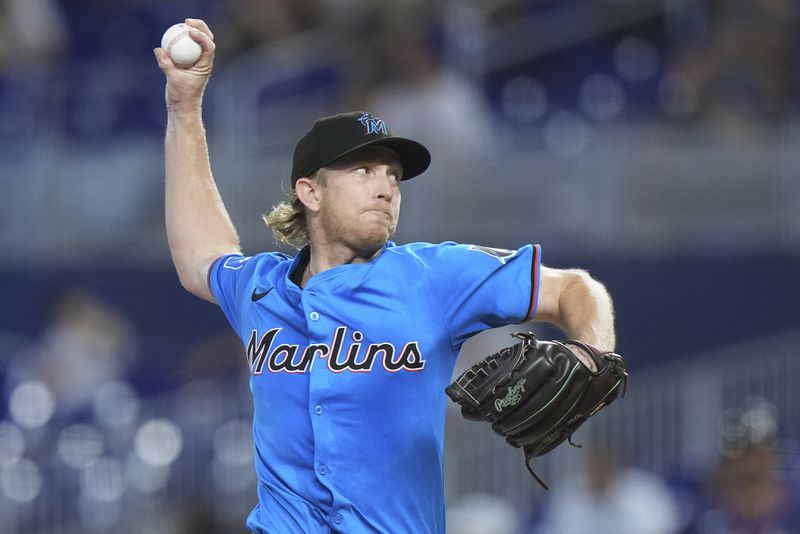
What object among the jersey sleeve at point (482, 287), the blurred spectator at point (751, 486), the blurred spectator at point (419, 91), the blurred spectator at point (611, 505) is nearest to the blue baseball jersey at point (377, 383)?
the jersey sleeve at point (482, 287)

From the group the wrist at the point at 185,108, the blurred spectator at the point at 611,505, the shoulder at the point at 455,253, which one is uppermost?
the wrist at the point at 185,108

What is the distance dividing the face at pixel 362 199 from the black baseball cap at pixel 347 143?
0.05 metres

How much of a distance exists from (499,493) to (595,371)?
5241 millimetres

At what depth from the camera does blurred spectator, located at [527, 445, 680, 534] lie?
7863mm

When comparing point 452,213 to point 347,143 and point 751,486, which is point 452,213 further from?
point 347,143

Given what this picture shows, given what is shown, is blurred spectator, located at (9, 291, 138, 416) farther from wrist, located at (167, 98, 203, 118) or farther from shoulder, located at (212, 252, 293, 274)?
shoulder, located at (212, 252, 293, 274)

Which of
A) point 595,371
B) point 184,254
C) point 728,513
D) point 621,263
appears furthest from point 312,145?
point 621,263

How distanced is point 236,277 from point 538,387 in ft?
4.04

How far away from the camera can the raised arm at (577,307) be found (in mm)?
3676

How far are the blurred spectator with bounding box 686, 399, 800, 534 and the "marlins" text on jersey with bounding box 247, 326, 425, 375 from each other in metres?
3.67

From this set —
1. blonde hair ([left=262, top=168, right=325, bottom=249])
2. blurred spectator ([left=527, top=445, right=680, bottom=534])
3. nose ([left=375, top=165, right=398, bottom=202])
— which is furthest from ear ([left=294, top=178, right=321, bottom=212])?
blurred spectator ([left=527, top=445, right=680, bottom=534])

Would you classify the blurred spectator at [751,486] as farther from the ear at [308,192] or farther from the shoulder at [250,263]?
the ear at [308,192]

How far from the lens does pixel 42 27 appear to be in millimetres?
11883

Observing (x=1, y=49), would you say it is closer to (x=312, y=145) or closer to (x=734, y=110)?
(x=734, y=110)
